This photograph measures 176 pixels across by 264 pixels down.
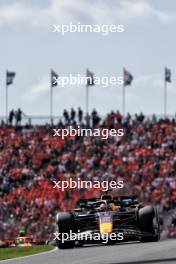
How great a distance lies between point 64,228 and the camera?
22.2 meters

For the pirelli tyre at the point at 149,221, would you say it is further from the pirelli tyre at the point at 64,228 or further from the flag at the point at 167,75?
the flag at the point at 167,75

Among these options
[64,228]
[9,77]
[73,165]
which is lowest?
[64,228]

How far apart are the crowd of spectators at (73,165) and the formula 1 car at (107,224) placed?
38.5 ft

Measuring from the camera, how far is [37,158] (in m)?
44.1

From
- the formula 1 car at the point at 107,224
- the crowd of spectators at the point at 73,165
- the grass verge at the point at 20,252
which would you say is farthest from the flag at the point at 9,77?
the formula 1 car at the point at 107,224

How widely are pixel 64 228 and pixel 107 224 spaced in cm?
106

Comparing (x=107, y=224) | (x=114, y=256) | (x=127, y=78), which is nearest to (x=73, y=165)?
(x=127, y=78)

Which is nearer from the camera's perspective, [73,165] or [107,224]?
[107,224]

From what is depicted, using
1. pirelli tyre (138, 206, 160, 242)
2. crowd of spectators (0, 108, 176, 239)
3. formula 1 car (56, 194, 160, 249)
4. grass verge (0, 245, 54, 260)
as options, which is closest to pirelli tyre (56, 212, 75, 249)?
formula 1 car (56, 194, 160, 249)

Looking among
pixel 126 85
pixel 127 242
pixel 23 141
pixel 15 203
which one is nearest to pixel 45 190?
pixel 15 203

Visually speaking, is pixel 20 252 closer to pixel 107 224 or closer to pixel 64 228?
pixel 64 228

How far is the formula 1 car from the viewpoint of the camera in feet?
73.1

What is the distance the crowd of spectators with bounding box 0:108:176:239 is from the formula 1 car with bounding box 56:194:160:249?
11.7 m

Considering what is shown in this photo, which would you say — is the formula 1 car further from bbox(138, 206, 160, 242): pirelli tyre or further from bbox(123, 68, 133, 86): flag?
bbox(123, 68, 133, 86): flag
